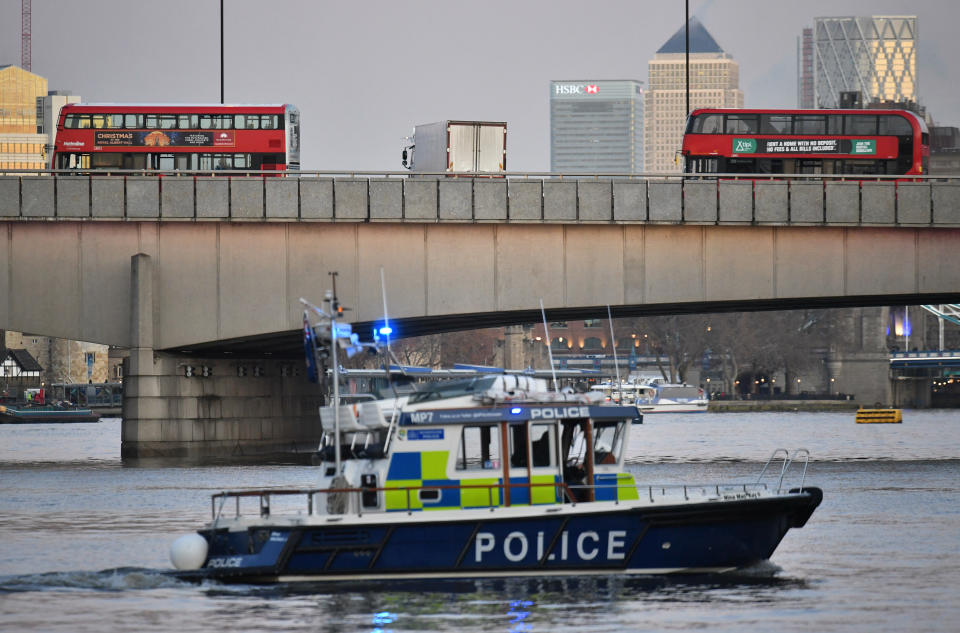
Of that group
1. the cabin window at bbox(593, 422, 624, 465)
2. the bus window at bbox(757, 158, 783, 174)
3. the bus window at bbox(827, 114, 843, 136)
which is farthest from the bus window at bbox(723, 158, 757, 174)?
the cabin window at bbox(593, 422, 624, 465)

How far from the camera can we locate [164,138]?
63906 millimetres

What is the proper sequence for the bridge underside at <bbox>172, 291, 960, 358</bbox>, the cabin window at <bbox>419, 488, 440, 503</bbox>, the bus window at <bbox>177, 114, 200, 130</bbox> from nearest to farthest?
the cabin window at <bbox>419, 488, 440, 503</bbox>, the bridge underside at <bbox>172, 291, 960, 358</bbox>, the bus window at <bbox>177, 114, 200, 130</bbox>

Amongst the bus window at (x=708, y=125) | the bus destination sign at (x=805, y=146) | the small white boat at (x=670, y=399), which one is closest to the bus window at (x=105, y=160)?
the bus window at (x=708, y=125)

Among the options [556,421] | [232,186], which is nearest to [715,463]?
[232,186]

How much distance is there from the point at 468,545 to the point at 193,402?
3182 centimetres

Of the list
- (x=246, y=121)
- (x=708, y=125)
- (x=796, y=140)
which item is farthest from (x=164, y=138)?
(x=796, y=140)

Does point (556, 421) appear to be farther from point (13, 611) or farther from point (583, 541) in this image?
point (13, 611)

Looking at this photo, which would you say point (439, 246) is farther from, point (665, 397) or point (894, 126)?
point (665, 397)

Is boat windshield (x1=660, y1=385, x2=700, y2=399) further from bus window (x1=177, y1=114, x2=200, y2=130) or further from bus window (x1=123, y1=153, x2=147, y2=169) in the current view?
bus window (x1=123, y1=153, x2=147, y2=169)

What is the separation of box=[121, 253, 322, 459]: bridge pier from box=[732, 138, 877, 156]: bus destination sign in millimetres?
→ 20174

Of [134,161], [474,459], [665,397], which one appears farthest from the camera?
[665,397]

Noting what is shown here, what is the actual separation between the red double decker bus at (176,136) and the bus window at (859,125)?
859 inches

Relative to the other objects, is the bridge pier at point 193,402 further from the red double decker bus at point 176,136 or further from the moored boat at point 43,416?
the moored boat at point 43,416

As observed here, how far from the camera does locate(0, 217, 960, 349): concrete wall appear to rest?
2232 inches
